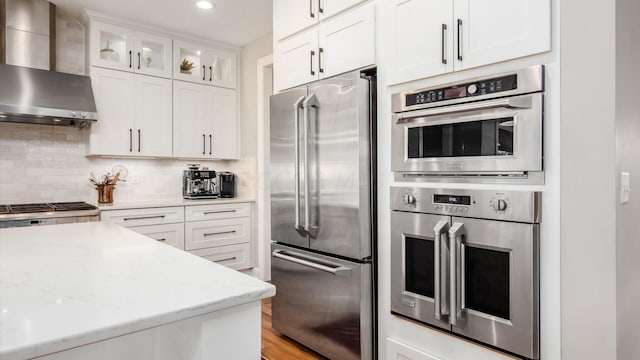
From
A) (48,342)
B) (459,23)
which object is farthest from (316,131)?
(48,342)

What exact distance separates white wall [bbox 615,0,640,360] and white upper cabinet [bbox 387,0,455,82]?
2.04 ft

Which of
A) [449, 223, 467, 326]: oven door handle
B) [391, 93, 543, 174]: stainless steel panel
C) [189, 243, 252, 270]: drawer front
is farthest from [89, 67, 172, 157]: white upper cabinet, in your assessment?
[449, 223, 467, 326]: oven door handle

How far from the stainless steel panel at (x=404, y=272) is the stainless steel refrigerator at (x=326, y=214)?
0.56 feet

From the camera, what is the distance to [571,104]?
4.52 ft

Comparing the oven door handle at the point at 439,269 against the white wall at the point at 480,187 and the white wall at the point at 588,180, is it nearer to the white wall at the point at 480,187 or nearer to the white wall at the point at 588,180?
the white wall at the point at 480,187

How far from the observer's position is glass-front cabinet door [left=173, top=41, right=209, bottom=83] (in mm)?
3994

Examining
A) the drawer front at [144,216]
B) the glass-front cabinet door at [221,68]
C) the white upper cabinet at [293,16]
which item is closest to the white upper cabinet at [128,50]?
the glass-front cabinet door at [221,68]

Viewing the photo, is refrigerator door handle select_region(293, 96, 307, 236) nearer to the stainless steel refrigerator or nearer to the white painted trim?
the stainless steel refrigerator

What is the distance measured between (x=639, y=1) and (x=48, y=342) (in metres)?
2.27

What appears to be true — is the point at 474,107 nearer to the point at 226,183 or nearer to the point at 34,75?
the point at 226,183

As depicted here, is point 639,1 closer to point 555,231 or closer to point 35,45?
point 555,231

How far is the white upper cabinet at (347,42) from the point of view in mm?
2104

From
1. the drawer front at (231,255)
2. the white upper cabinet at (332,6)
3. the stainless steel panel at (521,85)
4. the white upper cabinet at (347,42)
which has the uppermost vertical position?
the white upper cabinet at (332,6)

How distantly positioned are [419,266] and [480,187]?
0.50 meters
